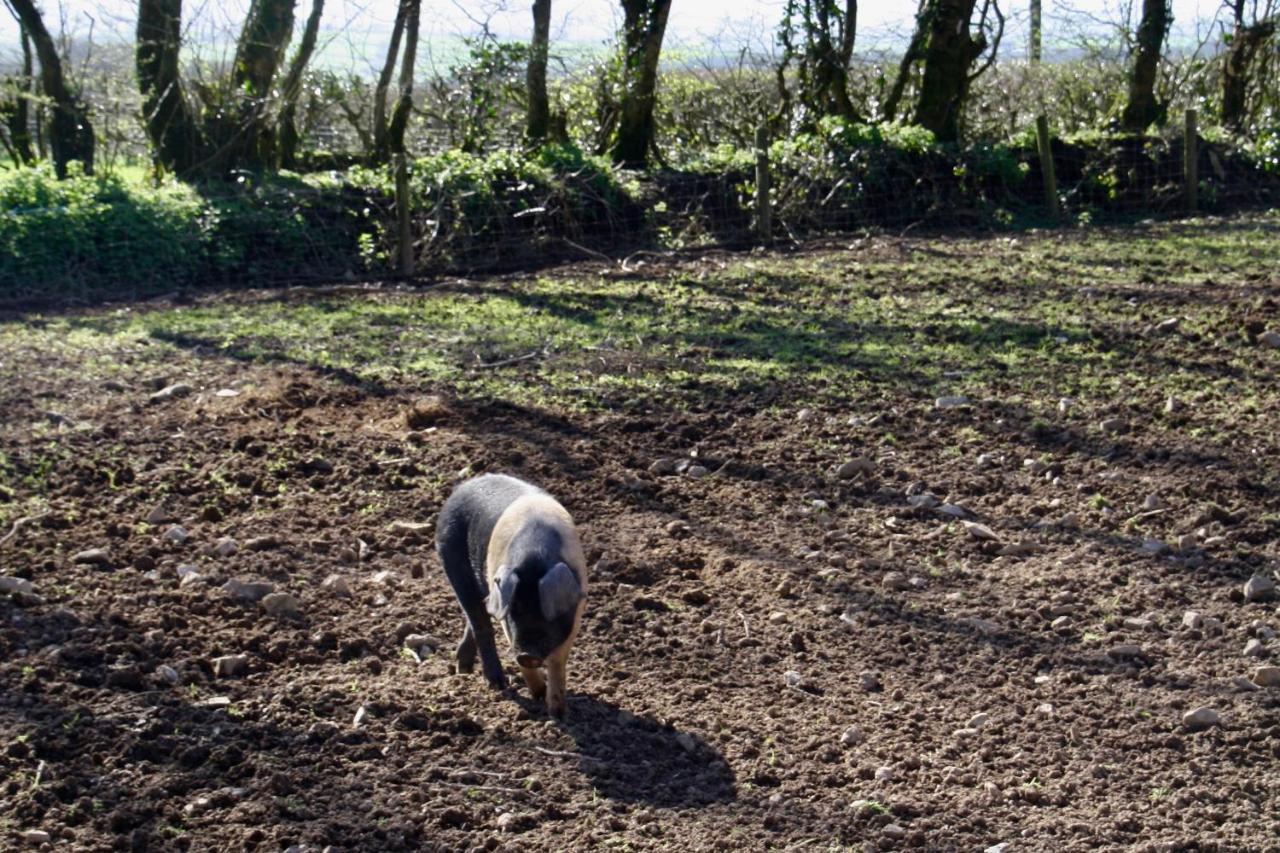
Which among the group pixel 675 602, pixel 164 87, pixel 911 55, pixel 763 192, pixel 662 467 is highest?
pixel 911 55

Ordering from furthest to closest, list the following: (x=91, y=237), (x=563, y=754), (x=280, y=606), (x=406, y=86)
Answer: (x=406, y=86)
(x=91, y=237)
(x=280, y=606)
(x=563, y=754)

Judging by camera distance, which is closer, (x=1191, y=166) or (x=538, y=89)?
(x=1191, y=166)

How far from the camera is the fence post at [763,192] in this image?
1509 cm

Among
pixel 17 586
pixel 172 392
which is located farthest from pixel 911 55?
pixel 17 586

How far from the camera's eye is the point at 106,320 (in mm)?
11234

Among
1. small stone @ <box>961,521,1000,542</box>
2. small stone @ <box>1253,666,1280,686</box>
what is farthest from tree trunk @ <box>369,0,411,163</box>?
small stone @ <box>1253,666,1280,686</box>

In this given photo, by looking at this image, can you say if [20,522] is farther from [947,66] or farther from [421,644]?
[947,66]

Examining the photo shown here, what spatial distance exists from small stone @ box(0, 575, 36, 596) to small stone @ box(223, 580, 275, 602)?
0.76m

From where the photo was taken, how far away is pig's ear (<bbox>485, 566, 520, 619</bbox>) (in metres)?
4.14

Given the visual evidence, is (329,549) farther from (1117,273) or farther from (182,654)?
(1117,273)

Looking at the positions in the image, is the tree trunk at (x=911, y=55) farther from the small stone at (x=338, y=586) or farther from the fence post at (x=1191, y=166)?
the small stone at (x=338, y=586)

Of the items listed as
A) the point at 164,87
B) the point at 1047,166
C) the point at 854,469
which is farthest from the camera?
the point at 1047,166

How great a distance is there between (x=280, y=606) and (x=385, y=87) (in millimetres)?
14504

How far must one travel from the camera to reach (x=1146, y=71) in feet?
62.5
